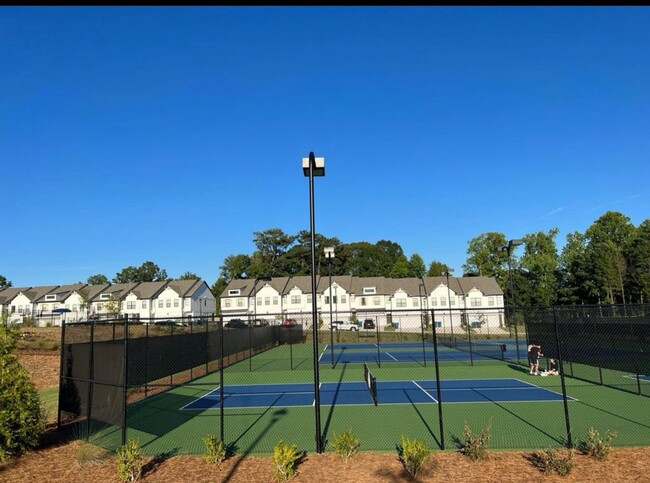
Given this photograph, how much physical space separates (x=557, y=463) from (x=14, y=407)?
10522 millimetres

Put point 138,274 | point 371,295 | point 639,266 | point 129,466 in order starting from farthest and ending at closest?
point 138,274
point 639,266
point 371,295
point 129,466

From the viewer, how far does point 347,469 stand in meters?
7.88

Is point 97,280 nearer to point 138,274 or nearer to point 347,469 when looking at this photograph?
point 138,274

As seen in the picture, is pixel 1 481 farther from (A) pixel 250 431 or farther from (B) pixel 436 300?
(B) pixel 436 300

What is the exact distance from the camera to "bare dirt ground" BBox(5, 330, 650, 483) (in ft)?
24.3

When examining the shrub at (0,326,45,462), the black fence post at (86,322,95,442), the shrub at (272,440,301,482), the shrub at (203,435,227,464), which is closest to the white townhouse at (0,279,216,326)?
the black fence post at (86,322,95,442)

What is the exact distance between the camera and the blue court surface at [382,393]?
14.7m

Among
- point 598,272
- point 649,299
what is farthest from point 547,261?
point 649,299

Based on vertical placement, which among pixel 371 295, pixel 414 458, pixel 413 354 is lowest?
pixel 413 354

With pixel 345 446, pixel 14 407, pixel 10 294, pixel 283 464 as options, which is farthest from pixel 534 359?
pixel 10 294

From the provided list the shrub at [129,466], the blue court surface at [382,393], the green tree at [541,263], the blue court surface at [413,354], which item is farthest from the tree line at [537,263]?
the shrub at [129,466]

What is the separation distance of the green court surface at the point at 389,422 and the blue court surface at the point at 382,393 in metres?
0.60

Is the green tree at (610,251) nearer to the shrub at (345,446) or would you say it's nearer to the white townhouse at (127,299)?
the white townhouse at (127,299)

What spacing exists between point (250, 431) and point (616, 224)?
9221 cm
